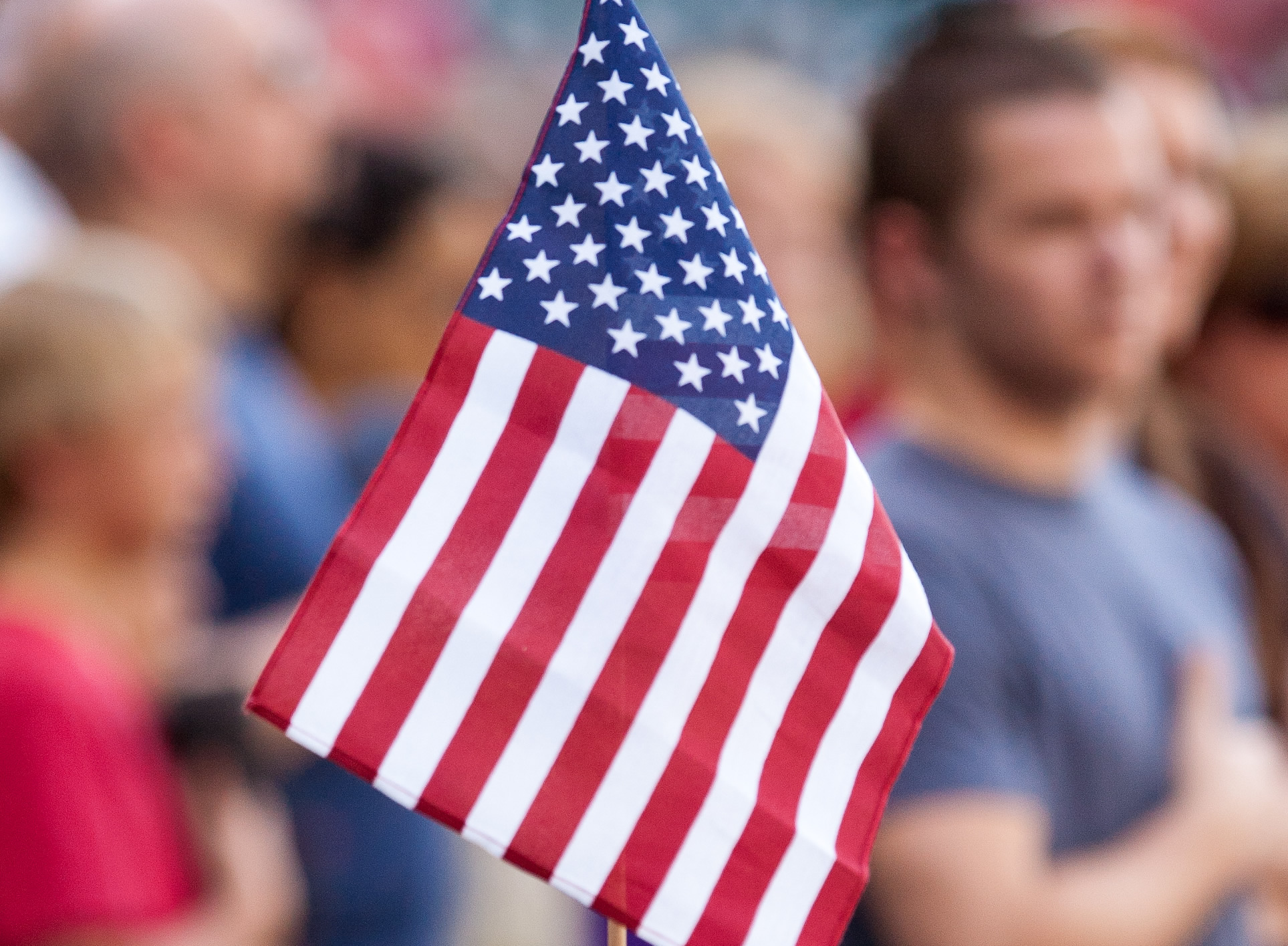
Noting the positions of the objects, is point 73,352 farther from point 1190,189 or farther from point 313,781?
point 1190,189

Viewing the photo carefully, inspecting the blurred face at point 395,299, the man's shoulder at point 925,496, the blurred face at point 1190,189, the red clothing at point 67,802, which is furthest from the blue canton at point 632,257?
the blurred face at point 395,299

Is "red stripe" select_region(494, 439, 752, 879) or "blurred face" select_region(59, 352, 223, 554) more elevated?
"red stripe" select_region(494, 439, 752, 879)

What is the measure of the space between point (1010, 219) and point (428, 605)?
1233 millimetres

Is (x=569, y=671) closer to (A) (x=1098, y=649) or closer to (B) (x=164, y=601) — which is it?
(A) (x=1098, y=649)

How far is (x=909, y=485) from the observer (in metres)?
2.28

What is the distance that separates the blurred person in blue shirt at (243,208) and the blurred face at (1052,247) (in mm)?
1481

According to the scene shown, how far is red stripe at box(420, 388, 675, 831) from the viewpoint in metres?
1.40

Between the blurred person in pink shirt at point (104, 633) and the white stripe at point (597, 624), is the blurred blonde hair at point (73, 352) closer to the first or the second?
the blurred person in pink shirt at point (104, 633)

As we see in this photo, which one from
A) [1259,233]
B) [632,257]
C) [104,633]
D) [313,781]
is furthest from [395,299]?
[632,257]

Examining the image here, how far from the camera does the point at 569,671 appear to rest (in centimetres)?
142

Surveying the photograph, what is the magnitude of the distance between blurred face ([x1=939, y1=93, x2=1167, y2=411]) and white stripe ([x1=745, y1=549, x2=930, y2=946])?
2.99ft

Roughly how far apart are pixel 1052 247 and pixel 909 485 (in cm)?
38

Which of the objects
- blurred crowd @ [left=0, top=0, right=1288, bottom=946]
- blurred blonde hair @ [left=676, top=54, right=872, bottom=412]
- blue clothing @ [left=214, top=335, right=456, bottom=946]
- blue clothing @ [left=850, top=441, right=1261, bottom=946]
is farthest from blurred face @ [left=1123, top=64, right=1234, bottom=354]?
blue clothing @ [left=214, top=335, right=456, bottom=946]

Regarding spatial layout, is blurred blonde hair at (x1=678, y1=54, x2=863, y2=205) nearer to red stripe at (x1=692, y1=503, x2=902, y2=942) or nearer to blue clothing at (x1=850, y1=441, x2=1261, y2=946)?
blue clothing at (x1=850, y1=441, x2=1261, y2=946)
